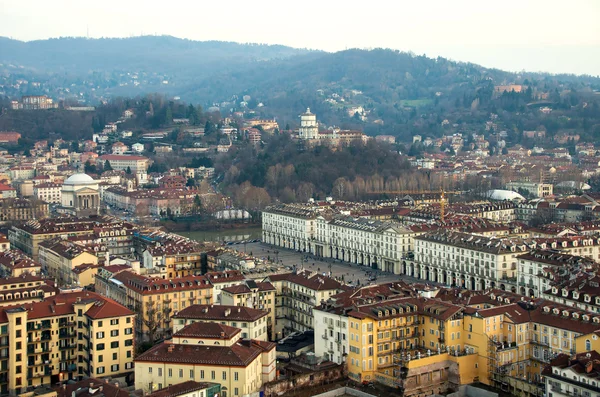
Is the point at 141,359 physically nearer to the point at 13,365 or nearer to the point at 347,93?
the point at 13,365

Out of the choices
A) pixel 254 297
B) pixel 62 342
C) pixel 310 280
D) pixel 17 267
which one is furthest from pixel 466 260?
pixel 62 342

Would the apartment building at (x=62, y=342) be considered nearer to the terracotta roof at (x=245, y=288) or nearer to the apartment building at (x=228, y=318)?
the apartment building at (x=228, y=318)

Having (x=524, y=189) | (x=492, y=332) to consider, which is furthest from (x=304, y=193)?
(x=492, y=332)

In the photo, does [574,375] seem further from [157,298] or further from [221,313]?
A: [157,298]

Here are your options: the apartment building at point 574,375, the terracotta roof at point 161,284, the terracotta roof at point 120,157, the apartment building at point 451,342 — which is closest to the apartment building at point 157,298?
the terracotta roof at point 161,284

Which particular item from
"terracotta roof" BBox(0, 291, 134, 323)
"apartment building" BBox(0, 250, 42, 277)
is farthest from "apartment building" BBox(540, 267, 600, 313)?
"apartment building" BBox(0, 250, 42, 277)
